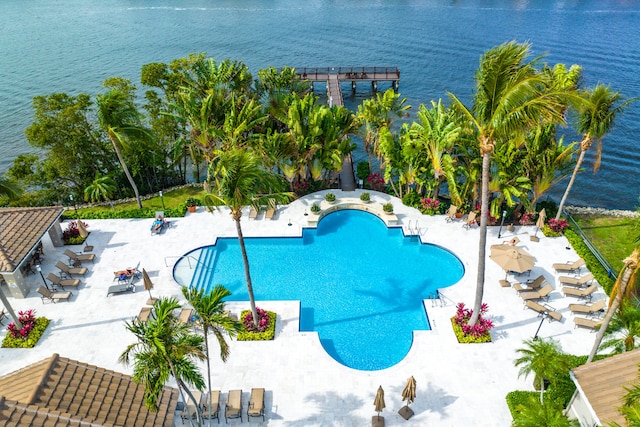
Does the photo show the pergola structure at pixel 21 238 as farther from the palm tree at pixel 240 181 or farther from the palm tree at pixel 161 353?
the palm tree at pixel 161 353

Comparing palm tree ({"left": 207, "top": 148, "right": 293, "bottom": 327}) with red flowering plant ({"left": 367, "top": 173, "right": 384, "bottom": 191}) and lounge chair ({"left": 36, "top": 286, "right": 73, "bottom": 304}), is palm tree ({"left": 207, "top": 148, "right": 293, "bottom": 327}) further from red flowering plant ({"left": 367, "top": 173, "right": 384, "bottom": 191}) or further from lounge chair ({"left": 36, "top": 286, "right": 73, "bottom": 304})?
red flowering plant ({"left": 367, "top": 173, "right": 384, "bottom": 191})

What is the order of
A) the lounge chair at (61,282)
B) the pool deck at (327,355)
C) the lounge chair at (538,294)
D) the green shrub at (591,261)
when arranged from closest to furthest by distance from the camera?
1. the pool deck at (327,355)
2. the lounge chair at (538,294)
3. the green shrub at (591,261)
4. the lounge chair at (61,282)

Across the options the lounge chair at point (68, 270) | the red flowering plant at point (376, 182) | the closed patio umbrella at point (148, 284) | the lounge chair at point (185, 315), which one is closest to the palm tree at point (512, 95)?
the lounge chair at point (185, 315)

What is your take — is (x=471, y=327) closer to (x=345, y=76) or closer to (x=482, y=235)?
(x=482, y=235)

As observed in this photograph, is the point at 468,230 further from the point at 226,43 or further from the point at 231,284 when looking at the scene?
the point at 226,43

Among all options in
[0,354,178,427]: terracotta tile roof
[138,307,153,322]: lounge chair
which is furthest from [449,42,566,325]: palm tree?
[138,307,153,322]: lounge chair

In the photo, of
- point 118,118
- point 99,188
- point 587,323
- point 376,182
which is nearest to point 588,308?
point 587,323
